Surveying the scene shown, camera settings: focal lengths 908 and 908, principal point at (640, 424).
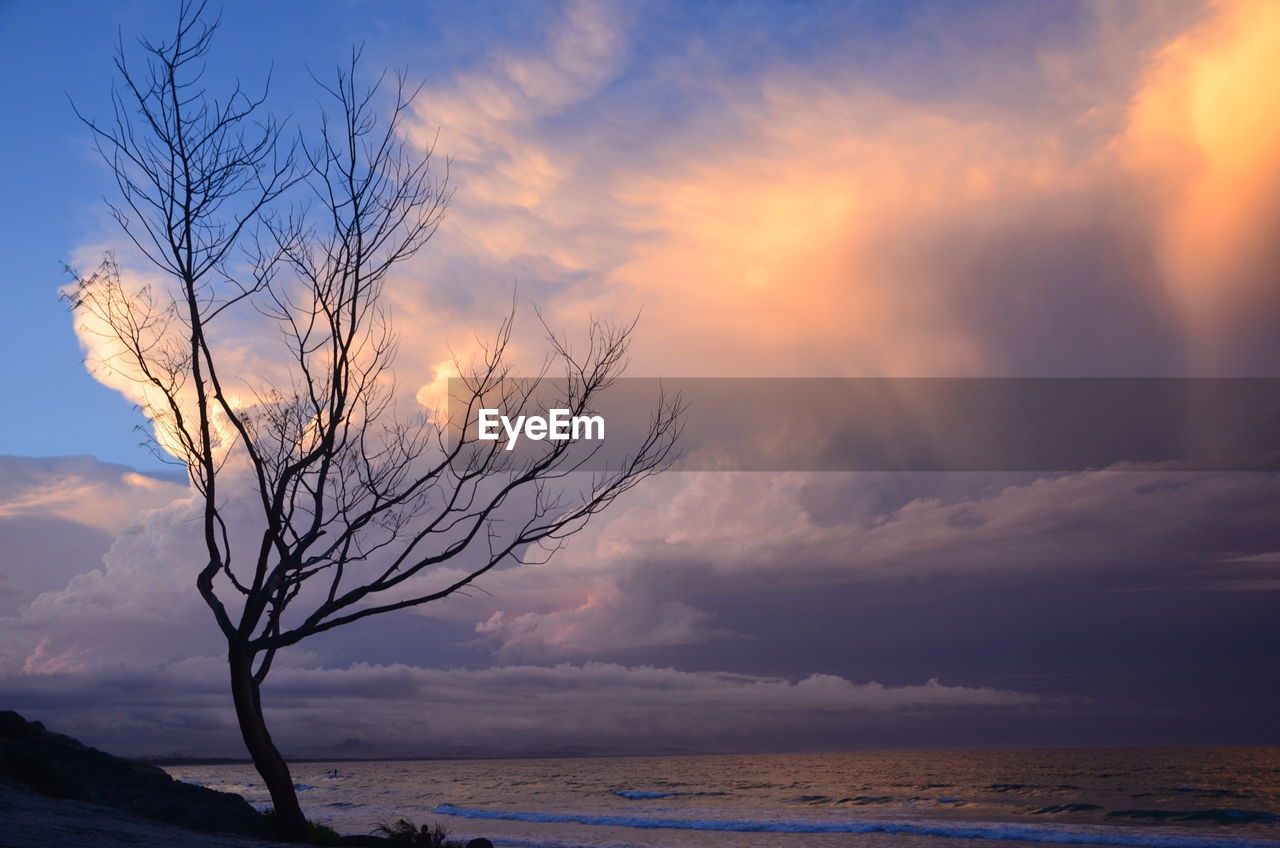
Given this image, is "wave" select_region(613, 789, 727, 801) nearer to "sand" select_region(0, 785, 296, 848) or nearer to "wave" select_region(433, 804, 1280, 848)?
"wave" select_region(433, 804, 1280, 848)

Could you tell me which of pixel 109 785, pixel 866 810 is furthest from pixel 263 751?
pixel 866 810

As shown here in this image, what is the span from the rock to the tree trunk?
30cm

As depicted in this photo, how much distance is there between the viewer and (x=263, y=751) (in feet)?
39.5

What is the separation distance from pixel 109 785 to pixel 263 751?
2.38 meters

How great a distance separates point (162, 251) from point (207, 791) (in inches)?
312

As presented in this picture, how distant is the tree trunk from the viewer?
38.7 ft

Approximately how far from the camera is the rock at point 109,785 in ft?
38.1

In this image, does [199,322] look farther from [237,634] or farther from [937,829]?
[937,829]

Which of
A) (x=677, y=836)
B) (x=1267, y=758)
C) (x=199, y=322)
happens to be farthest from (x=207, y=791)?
(x=1267, y=758)

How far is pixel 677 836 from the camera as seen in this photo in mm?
26594

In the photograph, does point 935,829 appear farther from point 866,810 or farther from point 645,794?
point 645,794

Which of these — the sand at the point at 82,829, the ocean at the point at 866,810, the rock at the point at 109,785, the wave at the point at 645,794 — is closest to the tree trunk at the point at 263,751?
the rock at the point at 109,785

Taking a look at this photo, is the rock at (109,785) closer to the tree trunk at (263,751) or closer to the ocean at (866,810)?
Result: the tree trunk at (263,751)

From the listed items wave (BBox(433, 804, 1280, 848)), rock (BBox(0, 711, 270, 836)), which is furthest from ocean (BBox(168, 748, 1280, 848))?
rock (BBox(0, 711, 270, 836))
